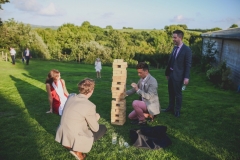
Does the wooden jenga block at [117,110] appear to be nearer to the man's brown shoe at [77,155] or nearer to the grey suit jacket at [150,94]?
the grey suit jacket at [150,94]

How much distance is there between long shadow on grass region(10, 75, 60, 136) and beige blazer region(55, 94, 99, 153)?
5.81 feet

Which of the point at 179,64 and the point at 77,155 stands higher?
the point at 179,64

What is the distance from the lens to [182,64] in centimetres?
595

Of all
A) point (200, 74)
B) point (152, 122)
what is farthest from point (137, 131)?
point (200, 74)

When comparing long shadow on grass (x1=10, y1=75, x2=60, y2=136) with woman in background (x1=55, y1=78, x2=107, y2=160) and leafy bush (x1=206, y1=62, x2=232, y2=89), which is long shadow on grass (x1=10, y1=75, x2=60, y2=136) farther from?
leafy bush (x1=206, y1=62, x2=232, y2=89)

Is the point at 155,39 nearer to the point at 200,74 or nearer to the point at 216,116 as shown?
the point at 200,74

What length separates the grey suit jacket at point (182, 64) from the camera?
5.84 m

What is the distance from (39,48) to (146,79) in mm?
38264

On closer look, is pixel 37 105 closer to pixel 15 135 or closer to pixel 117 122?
pixel 15 135

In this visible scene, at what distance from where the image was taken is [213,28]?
2741 inches

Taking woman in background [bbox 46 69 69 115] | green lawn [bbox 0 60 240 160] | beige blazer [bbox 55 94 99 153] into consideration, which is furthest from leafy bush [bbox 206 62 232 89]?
beige blazer [bbox 55 94 99 153]

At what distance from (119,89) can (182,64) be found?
211 centimetres

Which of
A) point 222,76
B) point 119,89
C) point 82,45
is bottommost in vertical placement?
point 222,76

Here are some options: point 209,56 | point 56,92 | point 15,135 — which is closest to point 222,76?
point 209,56
